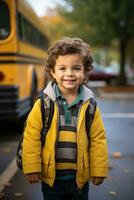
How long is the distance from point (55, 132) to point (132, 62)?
58864mm

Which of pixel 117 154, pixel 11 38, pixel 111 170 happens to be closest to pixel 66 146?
pixel 111 170

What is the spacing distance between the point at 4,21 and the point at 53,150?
236 inches

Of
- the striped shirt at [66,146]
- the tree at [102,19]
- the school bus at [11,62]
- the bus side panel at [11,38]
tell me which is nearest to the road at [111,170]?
the school bus at [11,62]

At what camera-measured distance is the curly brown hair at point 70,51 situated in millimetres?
3598

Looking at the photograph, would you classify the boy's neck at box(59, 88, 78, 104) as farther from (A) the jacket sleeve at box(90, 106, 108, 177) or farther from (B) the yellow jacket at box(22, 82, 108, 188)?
(A) the jacket sleeve at box(90, 106, 108, 177)

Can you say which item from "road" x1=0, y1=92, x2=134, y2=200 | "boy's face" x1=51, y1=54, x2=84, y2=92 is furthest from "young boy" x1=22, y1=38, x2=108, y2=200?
"road" x1=0, y1=92, x2=134, y2=200

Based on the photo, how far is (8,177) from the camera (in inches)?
255

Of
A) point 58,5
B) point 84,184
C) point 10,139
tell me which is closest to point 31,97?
point 10,139

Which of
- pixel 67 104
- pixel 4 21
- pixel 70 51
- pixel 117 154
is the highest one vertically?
pixel 4 21

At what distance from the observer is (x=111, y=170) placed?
6.92 metres

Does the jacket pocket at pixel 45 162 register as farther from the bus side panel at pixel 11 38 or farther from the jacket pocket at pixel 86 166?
the bus side panel at pixel 11 38

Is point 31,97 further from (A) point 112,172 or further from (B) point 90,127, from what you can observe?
(B) point 90,127

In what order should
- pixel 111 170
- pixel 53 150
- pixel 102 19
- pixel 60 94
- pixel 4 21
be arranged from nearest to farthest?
pixel 53 150 < pixel 60 94 < pixel 111 170 < pixel 4 21 < pixel 102 19

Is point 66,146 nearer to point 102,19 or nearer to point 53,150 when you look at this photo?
point 53,150
